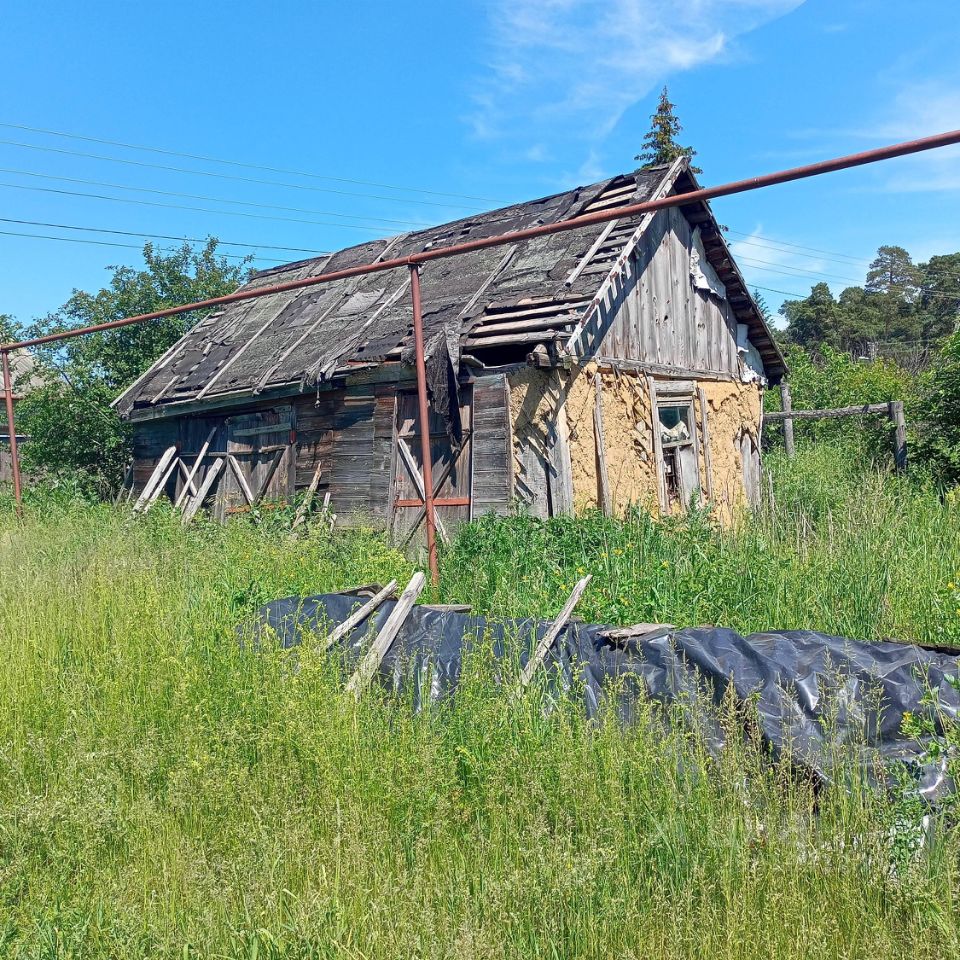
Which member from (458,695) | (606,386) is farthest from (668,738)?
(606,386)

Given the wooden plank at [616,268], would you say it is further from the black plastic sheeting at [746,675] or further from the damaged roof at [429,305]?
the black plastic sheeting at [746,675]

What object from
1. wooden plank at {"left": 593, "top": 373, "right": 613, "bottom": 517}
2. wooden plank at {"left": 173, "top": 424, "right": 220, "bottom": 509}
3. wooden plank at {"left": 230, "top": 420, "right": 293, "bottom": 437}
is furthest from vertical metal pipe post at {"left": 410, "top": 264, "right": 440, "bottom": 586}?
wooden plank at {"left": 173, "top": 424, "right": 220, "bottom": 509}

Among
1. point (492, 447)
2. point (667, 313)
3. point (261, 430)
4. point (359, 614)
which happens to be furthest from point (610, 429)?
point (359, 614)

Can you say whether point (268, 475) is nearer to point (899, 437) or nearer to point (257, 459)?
point (257, 459)

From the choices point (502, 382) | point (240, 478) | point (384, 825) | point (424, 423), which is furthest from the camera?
point (240, 478)

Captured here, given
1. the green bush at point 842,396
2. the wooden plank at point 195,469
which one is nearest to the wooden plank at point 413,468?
the wooden plank at point 195,469

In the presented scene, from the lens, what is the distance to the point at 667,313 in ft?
39.3

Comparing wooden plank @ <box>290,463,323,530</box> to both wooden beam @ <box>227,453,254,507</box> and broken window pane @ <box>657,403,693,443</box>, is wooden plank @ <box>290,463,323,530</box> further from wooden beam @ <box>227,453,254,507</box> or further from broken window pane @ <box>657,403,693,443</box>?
broken window pane @ <box>657,403,693,443</box>

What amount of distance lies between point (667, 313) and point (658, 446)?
6.84 ft

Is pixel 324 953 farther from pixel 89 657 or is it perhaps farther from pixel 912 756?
pixel 89 657

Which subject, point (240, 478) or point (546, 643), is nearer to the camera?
point (546, 643)

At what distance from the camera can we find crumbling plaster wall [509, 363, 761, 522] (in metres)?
9.56

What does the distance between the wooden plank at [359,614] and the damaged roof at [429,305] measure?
13.4 feet

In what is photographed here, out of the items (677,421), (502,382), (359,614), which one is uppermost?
(502,382)
